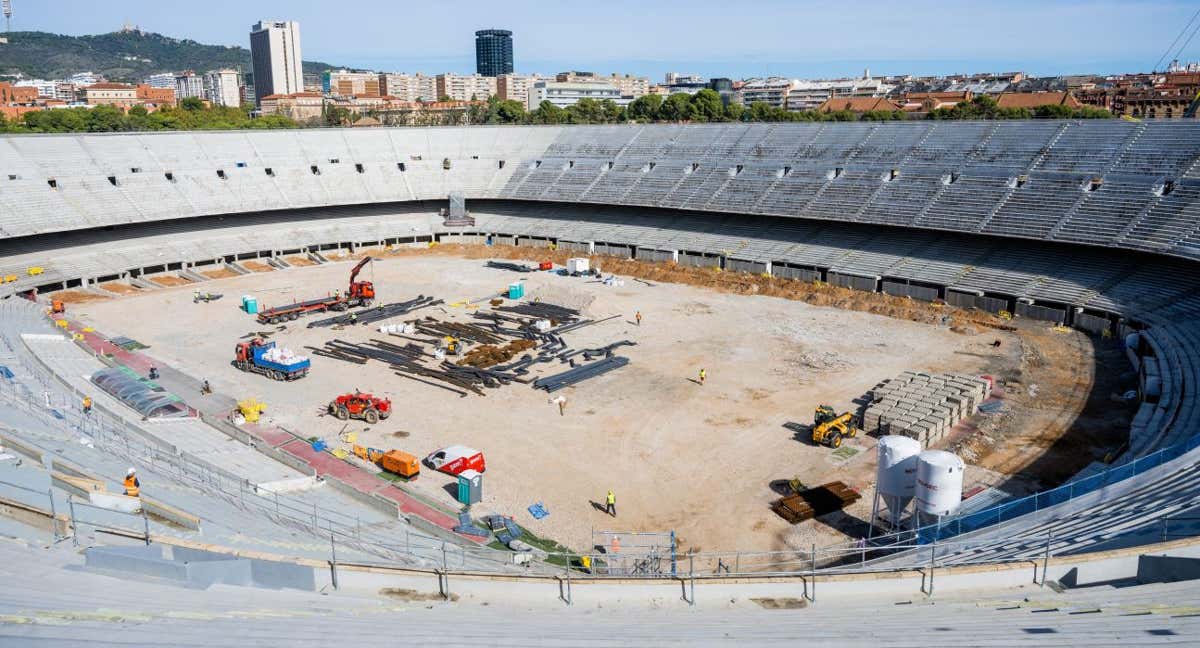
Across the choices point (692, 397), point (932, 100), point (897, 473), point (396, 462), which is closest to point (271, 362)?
point (396, 462)

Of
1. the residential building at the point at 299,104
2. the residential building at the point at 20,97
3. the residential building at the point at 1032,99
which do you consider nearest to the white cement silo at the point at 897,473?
the residential building at the point at 1032,99

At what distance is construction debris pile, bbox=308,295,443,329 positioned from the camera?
3928 centimetres

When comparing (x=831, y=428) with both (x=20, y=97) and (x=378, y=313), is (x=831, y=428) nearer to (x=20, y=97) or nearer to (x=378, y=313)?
(x=378, y=313)

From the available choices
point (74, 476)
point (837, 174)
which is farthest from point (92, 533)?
point (837, 174)

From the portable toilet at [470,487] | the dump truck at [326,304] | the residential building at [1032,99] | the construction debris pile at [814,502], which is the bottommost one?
the construction debris pile at [814,502]

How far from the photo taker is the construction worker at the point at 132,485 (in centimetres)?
1517

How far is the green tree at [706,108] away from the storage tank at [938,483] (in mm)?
93564

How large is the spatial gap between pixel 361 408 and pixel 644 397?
999cm

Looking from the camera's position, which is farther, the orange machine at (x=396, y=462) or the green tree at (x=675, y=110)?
the green tree at (x=675, y=110)

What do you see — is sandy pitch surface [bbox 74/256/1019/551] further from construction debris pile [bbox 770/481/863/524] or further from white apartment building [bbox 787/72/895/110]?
white apartment building [bbox 787/72/895/110]

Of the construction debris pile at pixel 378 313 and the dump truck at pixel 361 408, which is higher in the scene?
the construction debris pile at pixel 378 313

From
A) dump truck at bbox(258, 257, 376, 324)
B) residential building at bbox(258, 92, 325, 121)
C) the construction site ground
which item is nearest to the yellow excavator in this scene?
the construction site ground

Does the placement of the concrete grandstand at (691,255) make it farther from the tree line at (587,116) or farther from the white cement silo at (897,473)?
the tree line at (587,116)

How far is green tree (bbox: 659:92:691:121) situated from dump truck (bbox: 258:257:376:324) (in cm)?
7361
